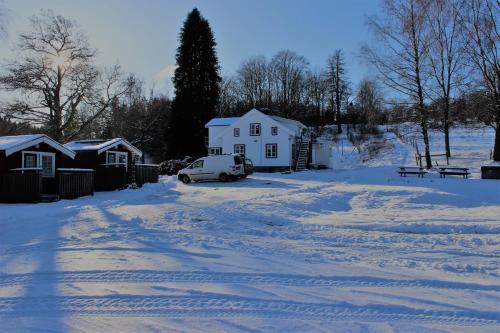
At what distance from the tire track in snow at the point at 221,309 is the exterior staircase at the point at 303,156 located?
1399 inches

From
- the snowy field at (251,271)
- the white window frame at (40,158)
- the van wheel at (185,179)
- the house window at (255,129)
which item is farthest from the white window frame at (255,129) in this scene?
the snowy field at (251,271)

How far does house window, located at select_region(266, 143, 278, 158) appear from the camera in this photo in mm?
40469

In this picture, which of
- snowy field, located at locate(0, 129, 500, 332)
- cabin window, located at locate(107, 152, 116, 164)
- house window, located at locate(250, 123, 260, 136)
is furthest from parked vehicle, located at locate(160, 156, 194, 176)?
snowy field, located at locate(0, 129, 500, 332)

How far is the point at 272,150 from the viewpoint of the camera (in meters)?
40.6

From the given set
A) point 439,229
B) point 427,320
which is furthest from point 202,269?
point 439,229

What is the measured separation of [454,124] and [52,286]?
33740 millimetres

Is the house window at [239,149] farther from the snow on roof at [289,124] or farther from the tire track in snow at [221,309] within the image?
the tire track in snow at [221,309]

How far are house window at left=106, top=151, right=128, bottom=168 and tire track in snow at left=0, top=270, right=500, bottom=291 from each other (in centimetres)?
1949

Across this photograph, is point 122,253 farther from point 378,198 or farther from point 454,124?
point 454,124

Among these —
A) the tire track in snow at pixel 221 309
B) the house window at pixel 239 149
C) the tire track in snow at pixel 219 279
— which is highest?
the house window at pixel 239 149

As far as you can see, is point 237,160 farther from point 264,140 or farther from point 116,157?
point 264,140

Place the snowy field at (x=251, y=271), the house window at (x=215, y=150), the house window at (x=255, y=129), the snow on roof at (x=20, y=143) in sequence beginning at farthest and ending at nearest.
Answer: the house window at (x=215, y=150), the house window at (x=255, y=129), the snow on roof at (x=20, y=143), the snowy field at (x=251, y=271)

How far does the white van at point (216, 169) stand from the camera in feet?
93.5

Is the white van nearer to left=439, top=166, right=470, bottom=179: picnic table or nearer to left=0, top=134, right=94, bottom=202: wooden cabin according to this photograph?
left=0, top=134, right=94, bottom=202: wooden cabin
